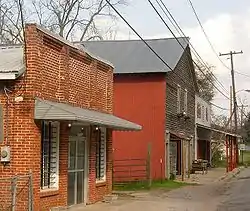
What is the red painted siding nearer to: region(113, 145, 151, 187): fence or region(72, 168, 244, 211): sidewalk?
region(113, 145, 151, 187): fence

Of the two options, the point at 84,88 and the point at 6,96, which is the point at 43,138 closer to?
the point at 6,96

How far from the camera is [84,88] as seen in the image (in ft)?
63.2

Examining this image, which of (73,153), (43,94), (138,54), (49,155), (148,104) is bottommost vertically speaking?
(49,155)

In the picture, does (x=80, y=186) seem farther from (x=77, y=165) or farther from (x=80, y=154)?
(x=80, y=154)

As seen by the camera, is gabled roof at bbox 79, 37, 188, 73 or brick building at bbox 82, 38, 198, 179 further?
gabled roof at bbox 79, 37, 188, 73

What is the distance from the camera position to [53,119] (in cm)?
1498

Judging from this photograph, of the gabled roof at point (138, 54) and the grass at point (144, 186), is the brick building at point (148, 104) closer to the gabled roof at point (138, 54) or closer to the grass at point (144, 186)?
the gabled roof at point (138, 54)

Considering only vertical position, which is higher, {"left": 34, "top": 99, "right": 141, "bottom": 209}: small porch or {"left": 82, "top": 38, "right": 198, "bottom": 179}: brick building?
{"left": 82, "top": 38, "right": 198, "bottom": 179}: brick building

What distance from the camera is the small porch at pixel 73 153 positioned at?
1561 cm

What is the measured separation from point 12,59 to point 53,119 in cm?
270

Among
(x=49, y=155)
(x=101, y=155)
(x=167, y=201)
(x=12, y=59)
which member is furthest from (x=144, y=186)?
(x=12, y=59)

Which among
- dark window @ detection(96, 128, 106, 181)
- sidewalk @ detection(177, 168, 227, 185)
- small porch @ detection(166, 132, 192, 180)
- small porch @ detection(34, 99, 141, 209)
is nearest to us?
small porch @ detection(34, 99, 141, 209)

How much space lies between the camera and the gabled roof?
3481 centimetres

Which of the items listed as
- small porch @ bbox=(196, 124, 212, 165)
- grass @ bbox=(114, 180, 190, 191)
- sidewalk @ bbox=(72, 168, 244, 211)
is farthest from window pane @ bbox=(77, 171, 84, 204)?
small porch @ bbox=(196, 124, 212, 165)
